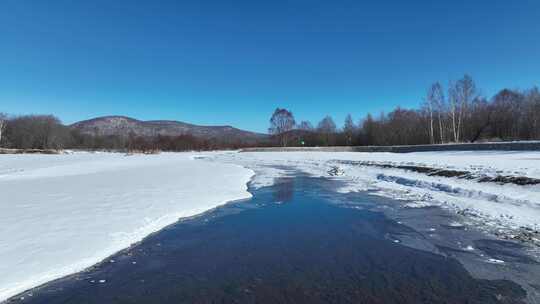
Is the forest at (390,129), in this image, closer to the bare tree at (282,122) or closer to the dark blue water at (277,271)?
the bare tree at (282,122)

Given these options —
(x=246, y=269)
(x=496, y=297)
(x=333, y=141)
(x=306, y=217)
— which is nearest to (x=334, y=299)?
(x=246, y=269)

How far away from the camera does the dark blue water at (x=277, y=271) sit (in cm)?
478

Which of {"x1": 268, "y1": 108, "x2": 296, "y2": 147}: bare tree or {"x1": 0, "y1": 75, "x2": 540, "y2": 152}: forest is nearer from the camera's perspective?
{"x1": 0, "y1": 75, "x2": 540, "y2": 152}: forest

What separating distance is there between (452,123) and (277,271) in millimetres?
67512

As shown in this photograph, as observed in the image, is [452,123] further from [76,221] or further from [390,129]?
[76,221]

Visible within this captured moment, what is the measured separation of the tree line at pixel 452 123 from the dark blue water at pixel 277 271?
50469 millimetres

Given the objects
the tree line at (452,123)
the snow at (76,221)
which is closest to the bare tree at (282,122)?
the tree line at (452,123)

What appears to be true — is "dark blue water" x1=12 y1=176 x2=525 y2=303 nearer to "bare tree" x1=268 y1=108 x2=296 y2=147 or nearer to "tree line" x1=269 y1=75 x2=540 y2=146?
"tree line" x1=269 y1=75 x2=540 y2=146

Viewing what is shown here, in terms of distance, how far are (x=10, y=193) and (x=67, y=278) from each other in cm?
1039

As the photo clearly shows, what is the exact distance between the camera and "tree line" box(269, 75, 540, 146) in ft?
186

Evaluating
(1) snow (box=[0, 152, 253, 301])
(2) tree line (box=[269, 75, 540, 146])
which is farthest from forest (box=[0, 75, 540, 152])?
(1) snow (box=[0, 152, 253, 301])

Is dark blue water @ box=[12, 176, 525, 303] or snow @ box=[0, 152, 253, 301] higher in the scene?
snow @ box=[0, 152, 253, 301]

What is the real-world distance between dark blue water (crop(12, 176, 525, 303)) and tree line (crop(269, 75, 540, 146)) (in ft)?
166

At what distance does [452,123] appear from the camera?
205 ft
